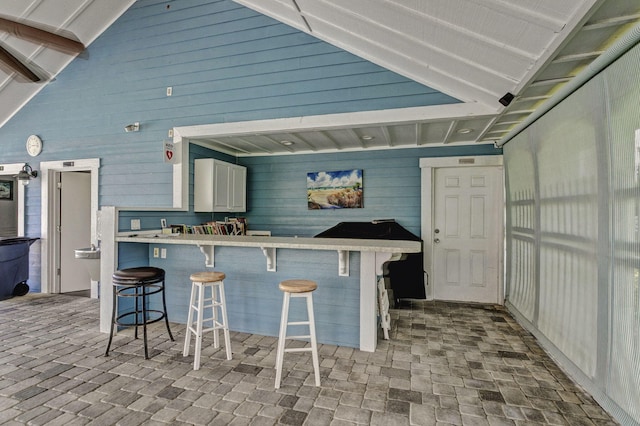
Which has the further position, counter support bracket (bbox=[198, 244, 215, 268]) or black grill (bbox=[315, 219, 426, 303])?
black grill (bbox=[315, 219, 426, 303])

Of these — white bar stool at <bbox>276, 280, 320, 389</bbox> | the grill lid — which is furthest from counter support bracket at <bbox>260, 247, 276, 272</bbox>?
the grill lid

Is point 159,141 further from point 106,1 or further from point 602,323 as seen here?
point 602,323

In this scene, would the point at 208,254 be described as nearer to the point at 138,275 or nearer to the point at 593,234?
the point at 138,275

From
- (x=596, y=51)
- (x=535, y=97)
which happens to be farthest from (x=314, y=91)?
(x=596, y=51)

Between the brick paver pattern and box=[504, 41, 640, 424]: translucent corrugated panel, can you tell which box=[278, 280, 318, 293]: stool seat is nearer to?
the brick paver pattern

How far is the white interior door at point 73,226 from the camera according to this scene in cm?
538

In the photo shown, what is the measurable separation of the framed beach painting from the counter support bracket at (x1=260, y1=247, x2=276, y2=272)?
5.18 meters

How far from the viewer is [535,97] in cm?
302

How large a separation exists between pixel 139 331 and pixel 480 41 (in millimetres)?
4233

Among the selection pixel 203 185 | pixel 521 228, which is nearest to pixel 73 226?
pixel 203 185

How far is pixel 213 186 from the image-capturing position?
4.63 metres

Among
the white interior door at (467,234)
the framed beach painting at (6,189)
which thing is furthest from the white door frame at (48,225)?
the white interior door at (467,234)

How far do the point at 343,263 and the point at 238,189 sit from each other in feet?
9.00

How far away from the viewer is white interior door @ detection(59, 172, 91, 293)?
5375 millimetres
